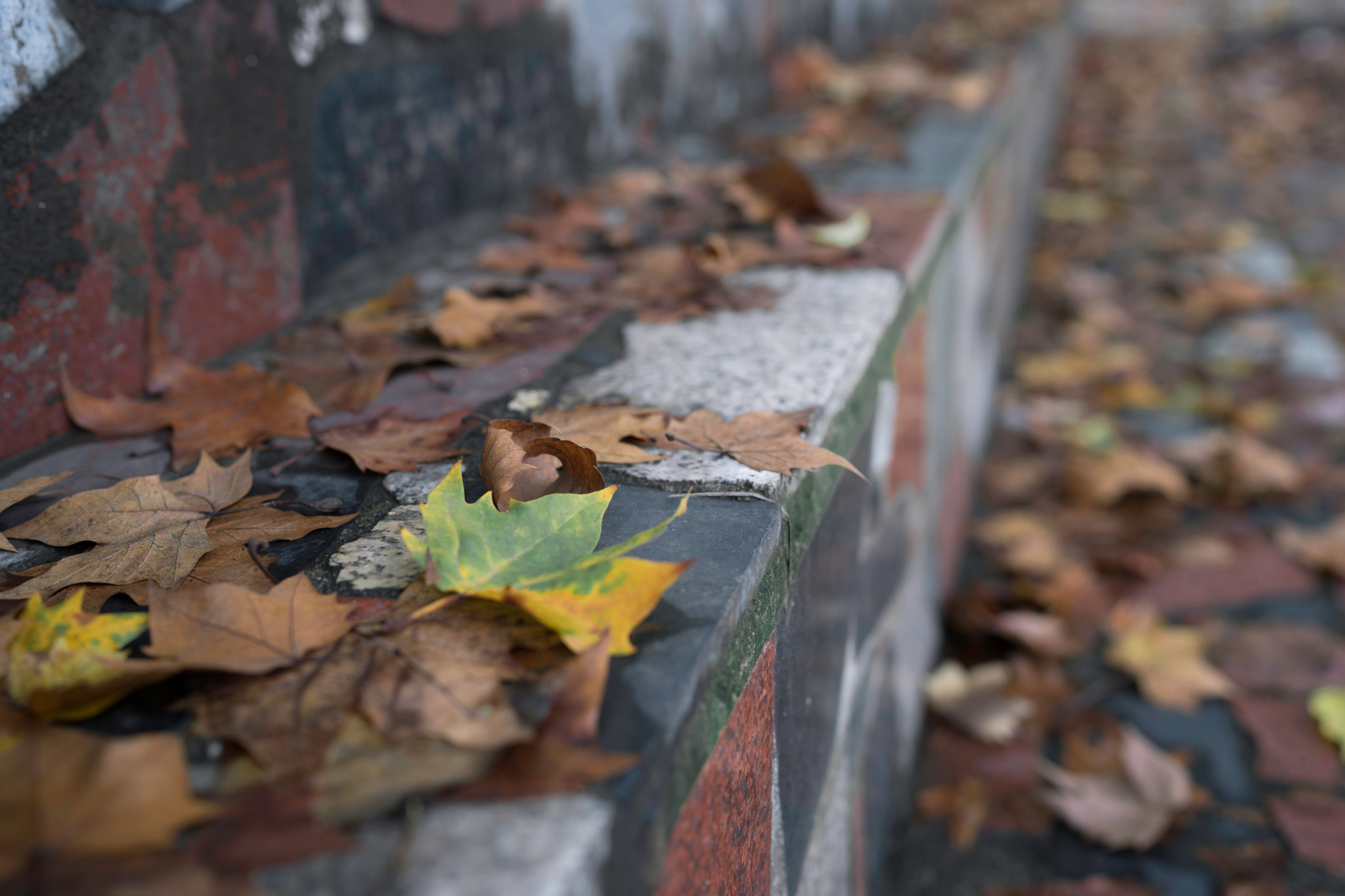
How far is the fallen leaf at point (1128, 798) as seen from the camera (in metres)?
1.34

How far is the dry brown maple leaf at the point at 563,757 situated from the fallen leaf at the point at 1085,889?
1.05m

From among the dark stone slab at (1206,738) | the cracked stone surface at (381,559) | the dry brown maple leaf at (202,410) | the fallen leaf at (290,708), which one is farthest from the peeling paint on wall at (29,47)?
the dark stone slab at (1206,738)

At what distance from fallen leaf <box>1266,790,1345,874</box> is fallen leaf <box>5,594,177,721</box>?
56.8 inches

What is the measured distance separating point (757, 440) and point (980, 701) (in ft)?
3.33

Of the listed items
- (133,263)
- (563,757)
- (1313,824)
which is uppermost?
(133,263)

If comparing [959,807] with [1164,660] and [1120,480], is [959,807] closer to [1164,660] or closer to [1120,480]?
[1164,660]

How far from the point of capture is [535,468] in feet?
2.41

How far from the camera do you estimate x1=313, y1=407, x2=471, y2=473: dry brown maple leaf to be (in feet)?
2.71

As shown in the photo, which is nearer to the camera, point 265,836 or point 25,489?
point 265,836

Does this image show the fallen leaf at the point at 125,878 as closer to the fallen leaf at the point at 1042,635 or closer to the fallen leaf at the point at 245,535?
the fallen leaf at the point at 245,535

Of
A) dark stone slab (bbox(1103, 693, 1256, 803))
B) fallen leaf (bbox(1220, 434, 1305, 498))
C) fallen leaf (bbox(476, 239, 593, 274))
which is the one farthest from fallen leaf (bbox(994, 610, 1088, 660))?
fallen leaf (bbox(476, 239, 593, 274))

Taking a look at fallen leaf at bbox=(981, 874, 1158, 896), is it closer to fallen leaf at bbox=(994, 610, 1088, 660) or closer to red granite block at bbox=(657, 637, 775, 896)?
fallen leaf at bbox=(994, 610, 1088, 660)

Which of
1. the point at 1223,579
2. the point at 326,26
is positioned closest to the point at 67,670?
the point at 326,26

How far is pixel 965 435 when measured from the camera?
216 centimetres
